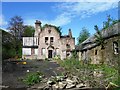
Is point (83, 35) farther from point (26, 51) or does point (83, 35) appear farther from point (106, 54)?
point (106, 54)

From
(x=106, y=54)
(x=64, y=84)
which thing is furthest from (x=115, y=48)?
(x=64, y=84)

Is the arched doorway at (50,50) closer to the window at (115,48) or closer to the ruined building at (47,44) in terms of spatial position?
the ruined building at (47,44)

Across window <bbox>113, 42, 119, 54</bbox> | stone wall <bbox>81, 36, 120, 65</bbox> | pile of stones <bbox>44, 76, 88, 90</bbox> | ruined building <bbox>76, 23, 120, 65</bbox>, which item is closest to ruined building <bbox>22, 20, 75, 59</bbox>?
stone wall <bbox>81, 36, 120, 65</bbox>

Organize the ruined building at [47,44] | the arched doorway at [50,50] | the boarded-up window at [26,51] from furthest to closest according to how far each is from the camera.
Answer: the boarded-up window at [26,51] < the arched doorway at [50,50] < the ruined building at [47,44]

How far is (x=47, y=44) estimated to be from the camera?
48.8 metres

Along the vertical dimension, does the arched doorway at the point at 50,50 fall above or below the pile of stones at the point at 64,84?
above

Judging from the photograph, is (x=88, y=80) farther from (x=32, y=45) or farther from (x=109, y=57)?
(x=32, y=45)

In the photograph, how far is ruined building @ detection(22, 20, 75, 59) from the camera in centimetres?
4784

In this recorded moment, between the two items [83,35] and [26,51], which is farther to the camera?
[83,35]

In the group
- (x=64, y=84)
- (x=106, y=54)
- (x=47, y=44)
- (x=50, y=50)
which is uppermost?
(x=47, y=44)

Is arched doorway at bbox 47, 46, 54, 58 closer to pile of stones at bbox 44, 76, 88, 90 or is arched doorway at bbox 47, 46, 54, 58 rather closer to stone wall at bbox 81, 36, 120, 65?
stone wall at bbox 81, 36, 120, 65

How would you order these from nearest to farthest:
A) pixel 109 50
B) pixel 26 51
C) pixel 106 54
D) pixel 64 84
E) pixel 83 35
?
pixel 64 84
pixel 109 50
pixel 106 54
pixel 26 51
pixel 83 35

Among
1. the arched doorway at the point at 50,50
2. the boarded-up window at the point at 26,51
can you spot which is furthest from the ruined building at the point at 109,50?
the boarded-up window at the point at 26,51

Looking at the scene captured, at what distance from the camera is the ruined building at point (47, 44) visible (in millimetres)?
47844
